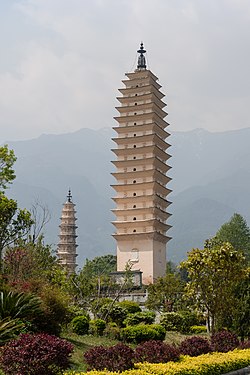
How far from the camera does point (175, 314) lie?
2377 cm

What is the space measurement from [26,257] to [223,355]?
1255 cm

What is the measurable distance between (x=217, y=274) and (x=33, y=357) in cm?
910

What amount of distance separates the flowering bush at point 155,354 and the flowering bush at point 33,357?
2.39m

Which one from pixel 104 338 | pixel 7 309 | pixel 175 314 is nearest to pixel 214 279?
pixel 104 338

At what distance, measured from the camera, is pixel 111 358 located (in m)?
9.64

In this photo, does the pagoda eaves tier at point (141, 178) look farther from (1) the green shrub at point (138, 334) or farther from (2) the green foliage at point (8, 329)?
(2) the green foliage at point (8, 329)

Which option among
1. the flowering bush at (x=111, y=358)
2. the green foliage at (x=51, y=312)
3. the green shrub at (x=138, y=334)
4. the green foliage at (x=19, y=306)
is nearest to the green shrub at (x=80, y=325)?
the green shrub at (x=138, y=334)

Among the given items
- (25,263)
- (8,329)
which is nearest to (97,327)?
(25,263)

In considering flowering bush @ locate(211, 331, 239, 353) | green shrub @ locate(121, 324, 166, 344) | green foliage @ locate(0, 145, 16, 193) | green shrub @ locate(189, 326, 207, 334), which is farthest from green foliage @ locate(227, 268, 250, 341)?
green foliage @ locate(0, 145, 16, 193)

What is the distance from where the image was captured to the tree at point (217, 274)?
16.3 meters

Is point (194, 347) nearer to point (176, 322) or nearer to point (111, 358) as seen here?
point (111, 358)

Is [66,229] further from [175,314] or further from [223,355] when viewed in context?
[223,355]

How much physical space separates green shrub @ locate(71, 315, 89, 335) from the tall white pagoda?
90.3ft

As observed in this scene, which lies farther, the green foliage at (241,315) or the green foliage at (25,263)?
the green foliage at (25,263)
